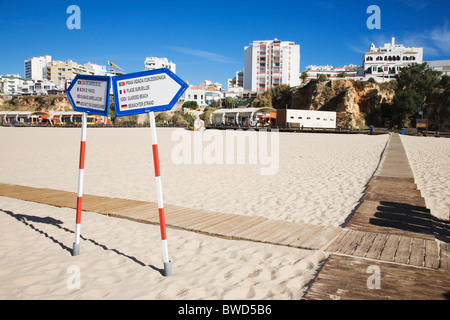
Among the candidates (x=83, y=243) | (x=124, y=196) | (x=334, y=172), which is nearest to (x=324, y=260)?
(x=83, y=243)

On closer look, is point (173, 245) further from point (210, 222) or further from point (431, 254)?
point (431, 254)

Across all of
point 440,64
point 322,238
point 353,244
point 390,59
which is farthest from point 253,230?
point 440,64

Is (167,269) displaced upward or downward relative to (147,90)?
downward

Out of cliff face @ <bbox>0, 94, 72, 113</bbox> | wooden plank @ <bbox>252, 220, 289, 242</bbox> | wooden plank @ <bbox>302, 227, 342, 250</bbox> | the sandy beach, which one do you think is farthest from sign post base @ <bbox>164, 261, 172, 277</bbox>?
cliff face @ <bbox>0, 94, 72, 113</bbox>

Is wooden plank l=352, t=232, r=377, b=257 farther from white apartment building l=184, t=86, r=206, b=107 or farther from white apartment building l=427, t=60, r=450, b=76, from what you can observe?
white apartment building l=184, t=86, r=206, b=107

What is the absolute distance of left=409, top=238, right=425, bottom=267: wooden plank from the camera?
3363 mm

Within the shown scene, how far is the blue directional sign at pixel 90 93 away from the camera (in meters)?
3.56

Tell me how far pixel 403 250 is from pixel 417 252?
141mm

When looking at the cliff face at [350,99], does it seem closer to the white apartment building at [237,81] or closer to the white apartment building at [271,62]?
the white apartment building at [271,62]

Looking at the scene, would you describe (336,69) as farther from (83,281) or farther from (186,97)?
(83,281)

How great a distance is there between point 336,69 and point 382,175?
122 meters

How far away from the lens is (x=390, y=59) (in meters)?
99.2

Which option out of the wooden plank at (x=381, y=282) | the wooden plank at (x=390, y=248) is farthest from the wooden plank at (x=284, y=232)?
the wooden plank at (x=390, y=248)
